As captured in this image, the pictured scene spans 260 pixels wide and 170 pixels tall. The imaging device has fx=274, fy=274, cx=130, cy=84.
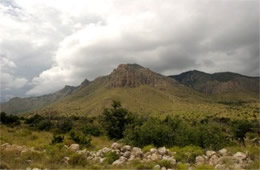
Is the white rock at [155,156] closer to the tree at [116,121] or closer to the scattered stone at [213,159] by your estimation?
the scattered stone at [213,159]

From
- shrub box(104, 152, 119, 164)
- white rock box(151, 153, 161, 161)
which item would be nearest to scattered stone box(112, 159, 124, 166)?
shrub box(104, 152, 119, 164)

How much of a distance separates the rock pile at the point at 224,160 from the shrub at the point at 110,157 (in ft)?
12.1

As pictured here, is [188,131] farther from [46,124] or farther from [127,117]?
[46,124]

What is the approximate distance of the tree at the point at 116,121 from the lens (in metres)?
26.5

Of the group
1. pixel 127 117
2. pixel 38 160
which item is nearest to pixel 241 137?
pixel 127 117

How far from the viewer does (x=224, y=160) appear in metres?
11.5

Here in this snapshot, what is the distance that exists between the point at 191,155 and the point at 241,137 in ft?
55.7

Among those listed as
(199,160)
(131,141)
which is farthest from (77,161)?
(131,141)

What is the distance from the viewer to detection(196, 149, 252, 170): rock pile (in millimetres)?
10625

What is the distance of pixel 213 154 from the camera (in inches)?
512

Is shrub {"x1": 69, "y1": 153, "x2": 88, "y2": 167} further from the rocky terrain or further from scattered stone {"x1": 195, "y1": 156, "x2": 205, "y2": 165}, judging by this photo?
scattered stone {"x1": 195, "y1": 156, "x2": 205, "y2": 165}

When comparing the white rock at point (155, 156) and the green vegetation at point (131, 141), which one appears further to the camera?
the white rock at point (155, 156)

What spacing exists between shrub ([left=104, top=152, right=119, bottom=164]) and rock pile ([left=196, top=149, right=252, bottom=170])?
3.70 m

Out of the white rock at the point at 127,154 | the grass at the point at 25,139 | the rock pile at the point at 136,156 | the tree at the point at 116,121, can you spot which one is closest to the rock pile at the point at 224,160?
the rock pile at the point at 136,156
